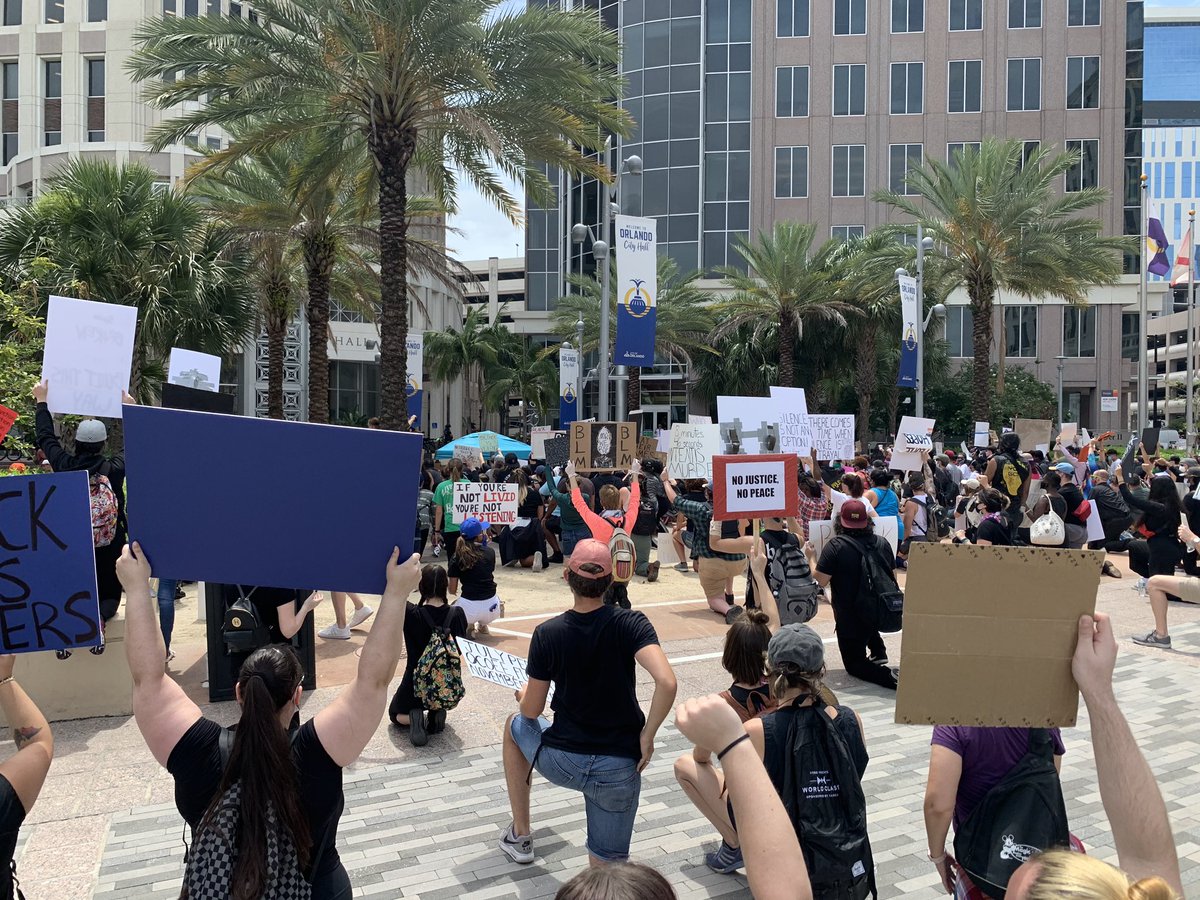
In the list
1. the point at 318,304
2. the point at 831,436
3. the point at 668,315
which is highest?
the point at 668,315

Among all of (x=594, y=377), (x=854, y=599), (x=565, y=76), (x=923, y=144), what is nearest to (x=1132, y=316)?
(x=923, y=144)

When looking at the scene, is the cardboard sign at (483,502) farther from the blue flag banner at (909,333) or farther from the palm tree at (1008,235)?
the palm tree at (1008,235)

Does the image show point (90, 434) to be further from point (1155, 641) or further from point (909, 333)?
point (909, 333)

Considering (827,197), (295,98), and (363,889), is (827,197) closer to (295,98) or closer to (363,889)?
(295,98)

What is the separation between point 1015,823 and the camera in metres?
2.84

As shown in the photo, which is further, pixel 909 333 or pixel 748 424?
pixel 909 333

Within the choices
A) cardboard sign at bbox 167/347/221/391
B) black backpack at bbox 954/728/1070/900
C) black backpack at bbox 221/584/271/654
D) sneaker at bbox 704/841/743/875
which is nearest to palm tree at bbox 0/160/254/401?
cardboard sign at bbox 167/347/221/391

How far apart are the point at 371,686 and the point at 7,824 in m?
1.01

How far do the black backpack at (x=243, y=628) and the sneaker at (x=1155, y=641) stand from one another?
836 centimetres

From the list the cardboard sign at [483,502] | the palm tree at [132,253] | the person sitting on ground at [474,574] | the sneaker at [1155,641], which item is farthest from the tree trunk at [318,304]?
the sneaker at [1155,641]

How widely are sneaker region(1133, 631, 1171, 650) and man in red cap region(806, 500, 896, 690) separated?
3.36 metres

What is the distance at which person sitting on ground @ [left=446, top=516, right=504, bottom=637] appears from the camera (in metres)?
8.01

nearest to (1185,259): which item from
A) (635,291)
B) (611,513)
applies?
(635,291)

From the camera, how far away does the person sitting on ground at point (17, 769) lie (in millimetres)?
2465
